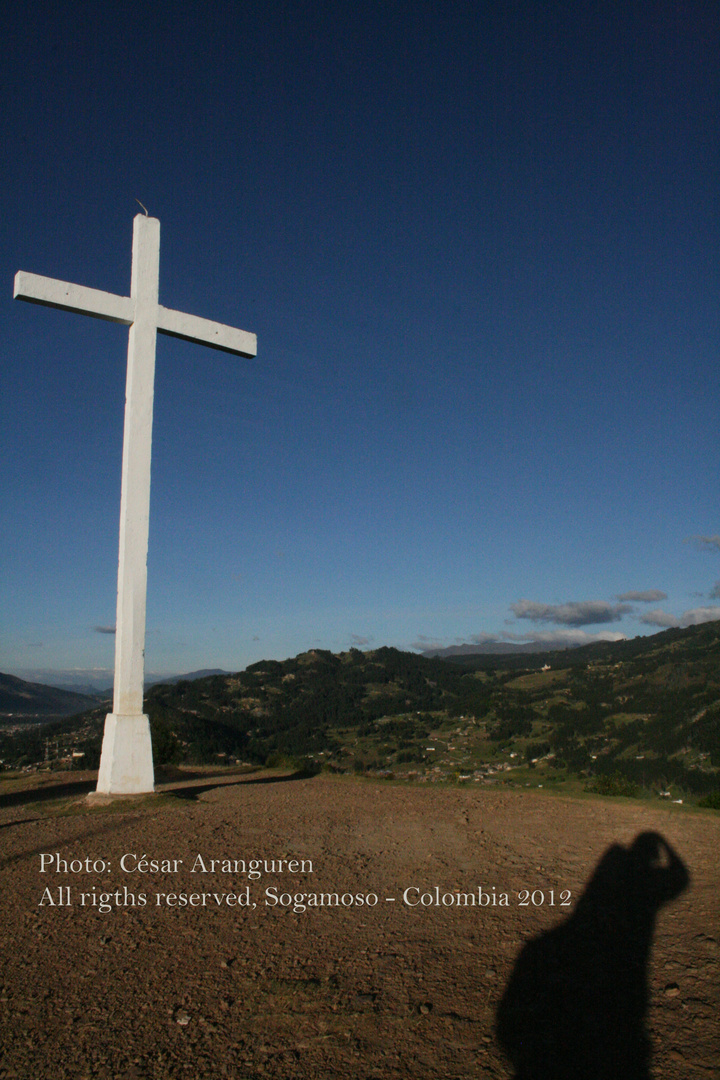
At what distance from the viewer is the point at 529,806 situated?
7.41 m

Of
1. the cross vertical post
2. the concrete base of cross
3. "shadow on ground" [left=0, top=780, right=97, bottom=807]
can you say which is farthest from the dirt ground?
"shadow on ground" [left=0, top=780, right=97, bottom=807]

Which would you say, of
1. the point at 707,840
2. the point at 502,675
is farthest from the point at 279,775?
the point at 502,675

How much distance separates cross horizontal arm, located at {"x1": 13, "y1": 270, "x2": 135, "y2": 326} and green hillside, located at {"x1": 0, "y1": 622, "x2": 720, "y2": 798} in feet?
25.8

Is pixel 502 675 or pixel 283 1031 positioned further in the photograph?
pixel 502 675

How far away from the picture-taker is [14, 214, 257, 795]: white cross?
799 centimetres

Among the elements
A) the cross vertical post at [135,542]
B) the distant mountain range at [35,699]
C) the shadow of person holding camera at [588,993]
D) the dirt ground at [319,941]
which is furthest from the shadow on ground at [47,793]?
the distant mountain range at [35,699]

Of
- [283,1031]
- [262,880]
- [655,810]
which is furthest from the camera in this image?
[655,810]

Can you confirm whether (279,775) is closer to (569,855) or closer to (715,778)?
(569,855)

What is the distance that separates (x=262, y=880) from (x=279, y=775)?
241 inches

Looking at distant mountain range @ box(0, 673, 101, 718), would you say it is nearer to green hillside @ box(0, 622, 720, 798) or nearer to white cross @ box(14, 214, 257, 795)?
green hillside @ box(0, 622, 720, 798)

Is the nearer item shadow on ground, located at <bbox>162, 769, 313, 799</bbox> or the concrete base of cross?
the concrete base of cross

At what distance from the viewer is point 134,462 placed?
8.50m

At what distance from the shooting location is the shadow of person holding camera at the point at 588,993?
2.50 m

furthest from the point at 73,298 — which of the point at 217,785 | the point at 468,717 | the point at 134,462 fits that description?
the point at 468,717
